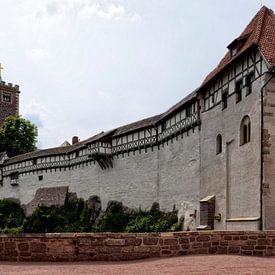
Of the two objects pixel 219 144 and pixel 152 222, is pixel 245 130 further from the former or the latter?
pixel 152 222

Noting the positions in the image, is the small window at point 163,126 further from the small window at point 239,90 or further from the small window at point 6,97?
the small window at point 6,97

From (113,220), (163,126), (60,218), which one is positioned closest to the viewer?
(163,126)

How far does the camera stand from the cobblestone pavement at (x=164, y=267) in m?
10.4

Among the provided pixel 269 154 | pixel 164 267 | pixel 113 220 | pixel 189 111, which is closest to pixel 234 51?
pixel 269 154

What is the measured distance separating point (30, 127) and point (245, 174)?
165ft

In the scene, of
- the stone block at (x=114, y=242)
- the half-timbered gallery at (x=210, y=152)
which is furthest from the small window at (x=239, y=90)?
the stone block at (x=114, y=242)

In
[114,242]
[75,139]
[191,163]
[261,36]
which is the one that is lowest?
[114,242]

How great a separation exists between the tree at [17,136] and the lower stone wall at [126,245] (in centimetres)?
5820

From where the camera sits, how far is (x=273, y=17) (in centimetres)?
2705

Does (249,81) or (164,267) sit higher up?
(249,81)

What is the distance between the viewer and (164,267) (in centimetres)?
1095

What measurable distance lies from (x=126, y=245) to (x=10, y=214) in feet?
156

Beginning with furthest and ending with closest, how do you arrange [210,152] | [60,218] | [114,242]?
1. [60,218]
2. [210,152]
3. [114,242]

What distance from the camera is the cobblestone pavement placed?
34.0 ft
